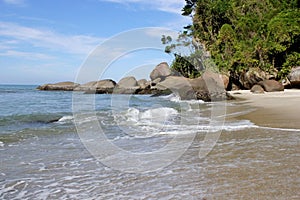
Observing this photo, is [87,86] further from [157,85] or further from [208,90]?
[208,90]

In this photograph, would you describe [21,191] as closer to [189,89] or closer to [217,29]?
[189,89]

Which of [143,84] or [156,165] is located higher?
[143,84]

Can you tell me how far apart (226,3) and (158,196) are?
29471 millimetres

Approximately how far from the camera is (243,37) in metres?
26.3

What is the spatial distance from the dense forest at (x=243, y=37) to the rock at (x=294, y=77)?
1.72m

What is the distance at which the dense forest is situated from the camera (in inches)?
894

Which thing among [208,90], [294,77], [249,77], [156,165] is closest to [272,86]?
[294,77]

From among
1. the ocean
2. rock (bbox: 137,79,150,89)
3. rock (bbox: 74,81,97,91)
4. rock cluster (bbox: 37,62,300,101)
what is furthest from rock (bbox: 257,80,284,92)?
rock (bbox: 74,81,97,91)

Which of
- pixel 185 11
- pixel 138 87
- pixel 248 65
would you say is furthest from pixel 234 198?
pixel 185 11

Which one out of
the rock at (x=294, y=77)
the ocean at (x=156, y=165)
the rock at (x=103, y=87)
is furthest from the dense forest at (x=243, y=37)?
the ocean at (x=156, y=165)

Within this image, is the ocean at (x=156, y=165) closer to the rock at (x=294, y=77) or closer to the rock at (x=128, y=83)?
the rock at (x=294, y=77)

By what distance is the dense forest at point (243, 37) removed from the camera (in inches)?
894

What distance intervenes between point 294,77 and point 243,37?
7150 millimetres

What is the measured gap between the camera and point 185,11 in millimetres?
34500
